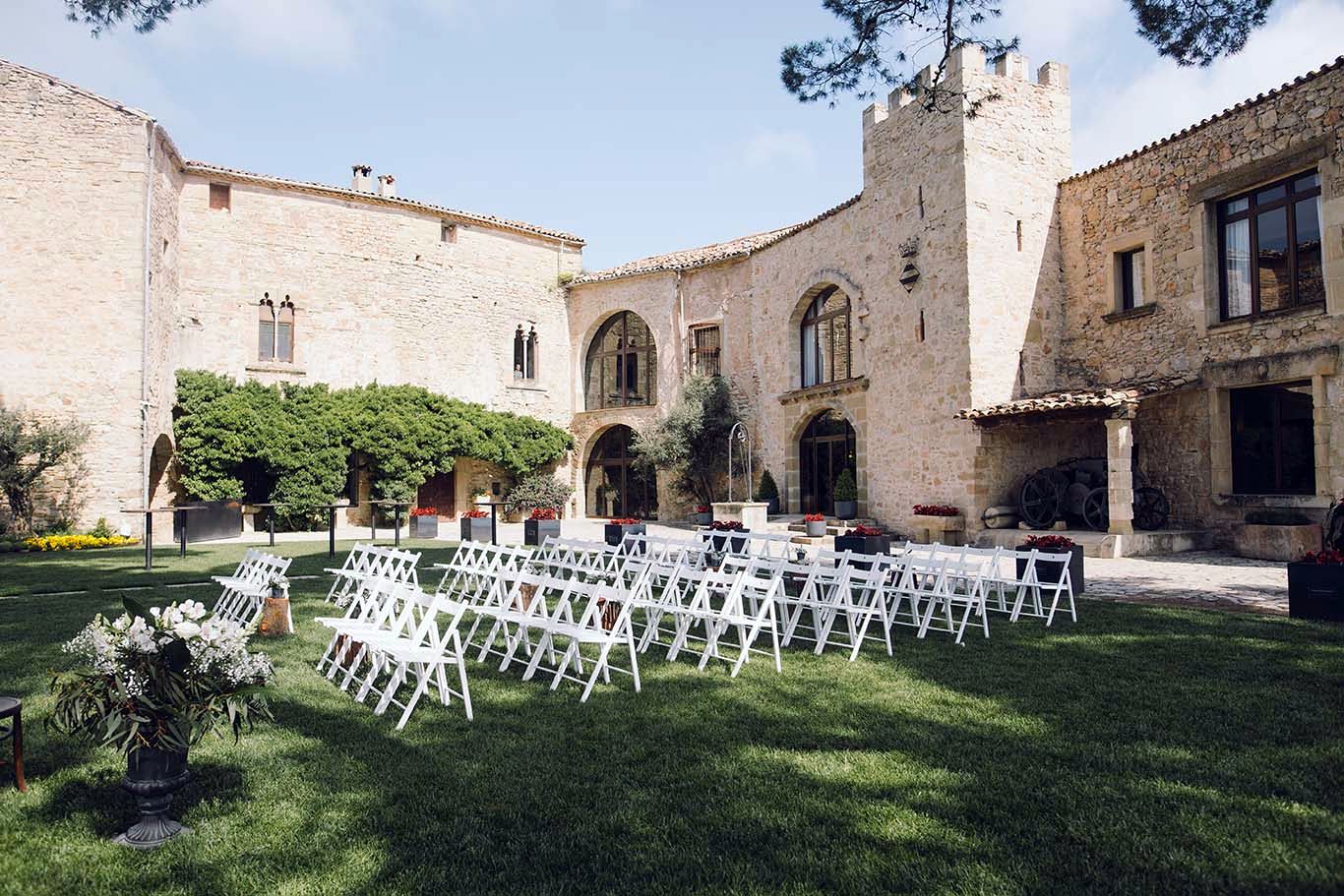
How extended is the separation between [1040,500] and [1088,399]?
2157 mm

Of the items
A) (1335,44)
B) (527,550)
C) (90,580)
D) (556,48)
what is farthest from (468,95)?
(1335,44)

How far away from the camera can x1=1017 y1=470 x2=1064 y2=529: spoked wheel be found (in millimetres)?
12613

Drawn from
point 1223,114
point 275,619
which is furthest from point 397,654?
point 1223,114

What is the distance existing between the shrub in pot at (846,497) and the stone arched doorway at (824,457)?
0.25m

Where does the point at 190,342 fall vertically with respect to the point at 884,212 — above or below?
below

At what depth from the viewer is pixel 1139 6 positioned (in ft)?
22.8

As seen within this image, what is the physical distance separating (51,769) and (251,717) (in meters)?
1.30

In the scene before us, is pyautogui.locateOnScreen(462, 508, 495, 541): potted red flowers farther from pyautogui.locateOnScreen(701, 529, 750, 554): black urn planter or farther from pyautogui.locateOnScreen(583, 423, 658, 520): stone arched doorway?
pyautogui.locateOnScreen(701, 529, 750, 554): black urn planter

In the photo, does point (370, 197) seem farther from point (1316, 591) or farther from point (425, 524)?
point (1316, 591)

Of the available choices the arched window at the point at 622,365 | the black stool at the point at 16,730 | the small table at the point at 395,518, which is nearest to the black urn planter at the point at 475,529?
the small table at the point at 395,518

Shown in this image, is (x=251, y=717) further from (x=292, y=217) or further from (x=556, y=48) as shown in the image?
(x=292, y=217)

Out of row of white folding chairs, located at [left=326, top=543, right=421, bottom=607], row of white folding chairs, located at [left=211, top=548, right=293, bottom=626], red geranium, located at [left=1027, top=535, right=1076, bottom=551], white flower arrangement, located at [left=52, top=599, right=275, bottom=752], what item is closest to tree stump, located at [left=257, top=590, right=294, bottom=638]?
row of white folding chairs, located at [left=211, top=548, right=293, bottom=626]

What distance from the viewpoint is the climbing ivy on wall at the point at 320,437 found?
17.0 meters

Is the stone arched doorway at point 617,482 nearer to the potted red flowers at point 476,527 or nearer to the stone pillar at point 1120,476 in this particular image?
the potted red flowers at point 476,527
